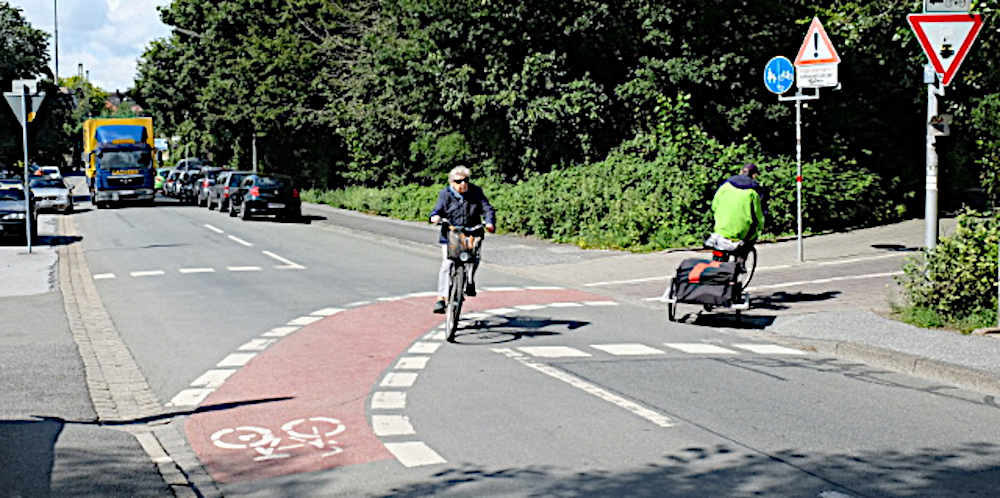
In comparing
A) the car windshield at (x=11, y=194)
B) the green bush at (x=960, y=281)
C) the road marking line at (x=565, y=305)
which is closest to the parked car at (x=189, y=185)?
the car windshield at (x=11, y=194)

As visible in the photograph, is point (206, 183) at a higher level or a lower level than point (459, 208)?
higher

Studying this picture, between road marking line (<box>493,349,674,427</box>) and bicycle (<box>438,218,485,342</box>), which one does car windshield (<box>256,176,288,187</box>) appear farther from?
road marking line (<box>493,349,674,427</box>)

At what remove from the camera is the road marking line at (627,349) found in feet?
34.3

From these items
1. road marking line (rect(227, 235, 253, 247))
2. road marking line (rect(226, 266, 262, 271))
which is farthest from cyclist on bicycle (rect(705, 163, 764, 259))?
road marking line (rect(227, 235, 253, 247))

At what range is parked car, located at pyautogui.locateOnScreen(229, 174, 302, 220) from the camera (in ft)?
117

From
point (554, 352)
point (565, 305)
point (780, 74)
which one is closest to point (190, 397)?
point (554, 352)

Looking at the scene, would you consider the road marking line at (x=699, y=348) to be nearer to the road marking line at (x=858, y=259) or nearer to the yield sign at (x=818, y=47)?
the road marking line at (x=858, y=259)

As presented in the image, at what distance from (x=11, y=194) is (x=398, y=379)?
22.6 meters

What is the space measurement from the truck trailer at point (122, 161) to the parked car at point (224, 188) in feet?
15.1

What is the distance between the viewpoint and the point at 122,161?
152 ft

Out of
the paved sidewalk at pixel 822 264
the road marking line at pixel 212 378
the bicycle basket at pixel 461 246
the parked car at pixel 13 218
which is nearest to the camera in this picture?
the road marking line at pixel 212 378

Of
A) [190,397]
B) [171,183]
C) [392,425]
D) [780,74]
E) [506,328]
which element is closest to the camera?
[392,425]

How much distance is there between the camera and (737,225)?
1295 cm

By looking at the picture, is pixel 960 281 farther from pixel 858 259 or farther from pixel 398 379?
pixel 858 259
